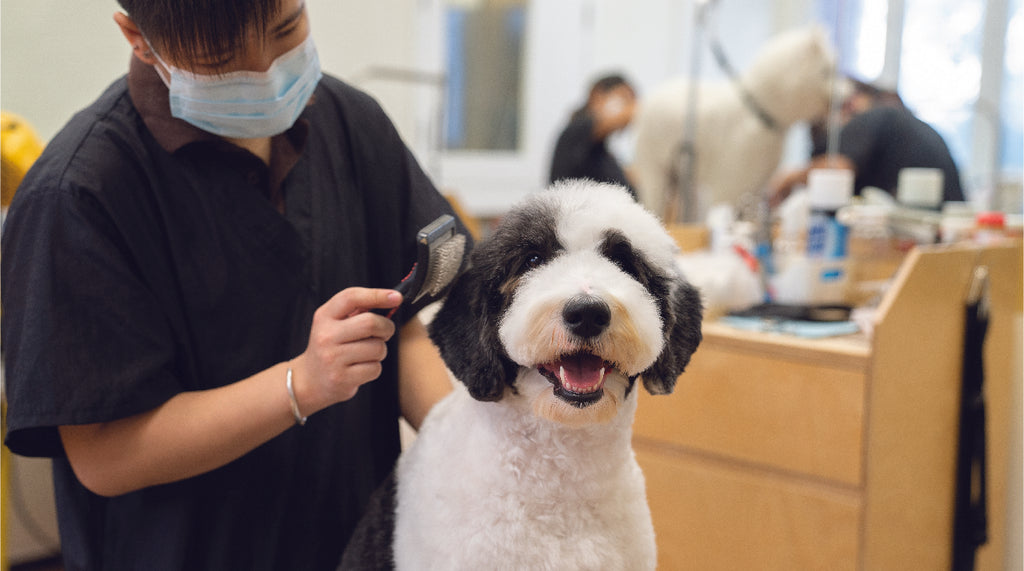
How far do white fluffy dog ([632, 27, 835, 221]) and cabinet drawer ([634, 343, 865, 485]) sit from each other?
0.64 meters

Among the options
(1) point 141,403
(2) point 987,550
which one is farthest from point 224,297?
(2) point 987,550

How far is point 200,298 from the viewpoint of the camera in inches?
34.8

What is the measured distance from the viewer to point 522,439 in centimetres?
80

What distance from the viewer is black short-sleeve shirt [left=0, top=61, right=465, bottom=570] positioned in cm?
79

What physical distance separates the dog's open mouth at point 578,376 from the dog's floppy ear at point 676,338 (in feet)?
0.21

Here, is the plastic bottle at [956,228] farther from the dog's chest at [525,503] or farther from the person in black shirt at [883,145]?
the dog's chest at [525,503]

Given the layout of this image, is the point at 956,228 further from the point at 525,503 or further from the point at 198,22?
the point at 198,22

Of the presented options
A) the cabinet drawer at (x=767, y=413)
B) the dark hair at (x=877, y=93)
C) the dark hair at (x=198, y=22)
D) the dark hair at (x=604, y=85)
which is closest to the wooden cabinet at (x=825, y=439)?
the cabinet drawer at (x=767, y=413)

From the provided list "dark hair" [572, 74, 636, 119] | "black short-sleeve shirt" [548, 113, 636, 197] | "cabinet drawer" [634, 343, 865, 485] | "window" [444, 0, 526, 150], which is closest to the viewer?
"cabinet drawer" [634, 343, 865, 485]

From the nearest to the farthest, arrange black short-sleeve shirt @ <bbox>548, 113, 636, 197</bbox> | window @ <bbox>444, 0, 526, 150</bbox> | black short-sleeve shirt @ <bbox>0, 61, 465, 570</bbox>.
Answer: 1. black short-sleeve shirt @ <bbox>0, 61, 465, 570</bbox>
2. black short-sleeve shirt @ <bbox>548, 113, 636, 197</bbox>
3. window @ <bbox>444, 0, 526, 150</bbox>

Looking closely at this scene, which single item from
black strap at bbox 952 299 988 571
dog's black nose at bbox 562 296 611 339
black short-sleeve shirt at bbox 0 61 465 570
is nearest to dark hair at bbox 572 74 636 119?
black strap at bbox 952 299 988 571

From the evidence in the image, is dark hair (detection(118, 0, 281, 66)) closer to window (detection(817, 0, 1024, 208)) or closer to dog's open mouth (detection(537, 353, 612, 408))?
dog's open mouth (detection(537, 353, 612, 408))

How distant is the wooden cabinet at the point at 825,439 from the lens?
4.84ft

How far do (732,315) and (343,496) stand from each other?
1.06m
